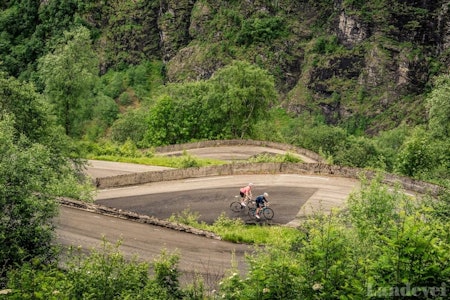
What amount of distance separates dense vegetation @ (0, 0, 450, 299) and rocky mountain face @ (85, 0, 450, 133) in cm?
36

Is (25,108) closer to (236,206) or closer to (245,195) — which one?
(236,206)

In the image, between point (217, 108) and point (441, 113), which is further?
point (217, 108)

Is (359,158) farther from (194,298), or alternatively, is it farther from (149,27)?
(149,27)

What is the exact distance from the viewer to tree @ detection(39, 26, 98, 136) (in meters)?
45.4

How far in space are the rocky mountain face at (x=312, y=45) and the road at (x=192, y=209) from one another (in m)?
92.5

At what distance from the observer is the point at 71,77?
150 feet

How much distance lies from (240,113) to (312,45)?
86.7 meters

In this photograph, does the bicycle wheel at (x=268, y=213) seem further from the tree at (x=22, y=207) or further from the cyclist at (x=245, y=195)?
the tree at (x=22, y=207)

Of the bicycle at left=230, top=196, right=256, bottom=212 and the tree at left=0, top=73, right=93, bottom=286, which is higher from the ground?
the tree at left=0, top=73, right=93, bottom=286

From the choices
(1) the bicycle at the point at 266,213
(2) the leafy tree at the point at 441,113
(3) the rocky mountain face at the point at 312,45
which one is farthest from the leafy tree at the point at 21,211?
(3) the rocky mountain face at the point at 312,45

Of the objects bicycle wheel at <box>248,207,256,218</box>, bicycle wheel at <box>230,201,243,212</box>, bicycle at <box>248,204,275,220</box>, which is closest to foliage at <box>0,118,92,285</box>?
bicycle at <box>248,204,275,220</box>

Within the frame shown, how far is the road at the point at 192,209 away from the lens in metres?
19.8

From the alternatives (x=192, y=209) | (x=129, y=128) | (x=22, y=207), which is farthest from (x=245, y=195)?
(x=129, y=128)

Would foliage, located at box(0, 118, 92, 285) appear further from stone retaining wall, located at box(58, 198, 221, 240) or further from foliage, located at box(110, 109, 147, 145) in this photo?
foliage, located at box(110, 109, 147, 145)
